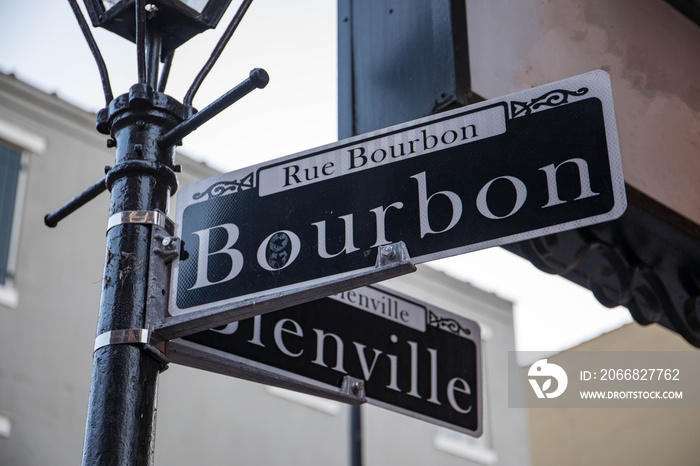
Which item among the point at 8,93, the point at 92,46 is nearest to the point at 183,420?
the point at 8,93

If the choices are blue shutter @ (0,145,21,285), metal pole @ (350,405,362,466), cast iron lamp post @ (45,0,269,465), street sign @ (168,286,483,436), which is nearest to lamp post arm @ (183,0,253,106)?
cast iron lamp post @ (45,0,269,465)

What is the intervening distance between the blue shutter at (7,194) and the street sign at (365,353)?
9.46 metres

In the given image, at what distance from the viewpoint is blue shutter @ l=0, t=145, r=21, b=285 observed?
11.4m

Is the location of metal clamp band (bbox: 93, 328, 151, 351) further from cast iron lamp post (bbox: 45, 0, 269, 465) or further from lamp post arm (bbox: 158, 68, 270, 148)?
lamp post arm (bbox: 158, 68, 270, 148)

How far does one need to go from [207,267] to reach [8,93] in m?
10.7

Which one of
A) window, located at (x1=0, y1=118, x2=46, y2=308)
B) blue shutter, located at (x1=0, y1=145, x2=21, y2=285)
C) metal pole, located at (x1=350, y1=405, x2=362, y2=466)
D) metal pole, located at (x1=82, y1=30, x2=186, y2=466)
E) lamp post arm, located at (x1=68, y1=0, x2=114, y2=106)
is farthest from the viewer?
blue shutter, located at (x1=0, y1=145, x2=21, y2=285)

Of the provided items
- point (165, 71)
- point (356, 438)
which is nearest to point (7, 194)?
point (356, 438)

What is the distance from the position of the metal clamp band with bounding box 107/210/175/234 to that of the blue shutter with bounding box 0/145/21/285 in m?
9.98

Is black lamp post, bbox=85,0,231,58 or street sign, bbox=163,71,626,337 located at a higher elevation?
black lamp post, bbox=85,0,231,58

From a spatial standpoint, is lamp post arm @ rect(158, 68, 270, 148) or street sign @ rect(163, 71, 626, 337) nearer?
street sign @ rect(163, 71, 626, 337)

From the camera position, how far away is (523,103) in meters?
1.97

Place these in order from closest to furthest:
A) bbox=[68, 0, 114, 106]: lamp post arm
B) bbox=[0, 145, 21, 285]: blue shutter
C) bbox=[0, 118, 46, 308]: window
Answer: bbox=[68, 0, 114, 106]: lamp post arm < bbox=[0, 118, 46, 308]: window < bbox=[0, 145, 21, 285]: blue shutter

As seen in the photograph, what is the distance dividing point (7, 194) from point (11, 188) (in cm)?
9

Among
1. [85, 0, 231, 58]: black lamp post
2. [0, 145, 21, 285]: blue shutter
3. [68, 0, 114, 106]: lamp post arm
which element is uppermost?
[0, 145, 21, 285]: blue shutter
